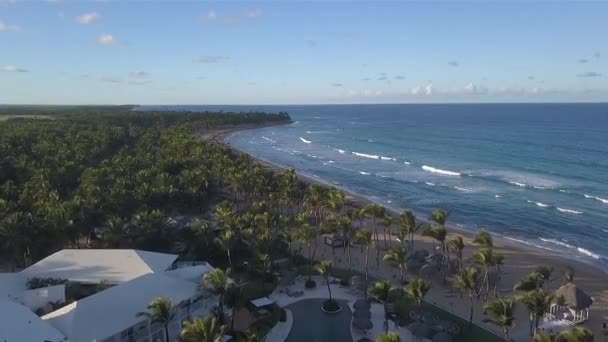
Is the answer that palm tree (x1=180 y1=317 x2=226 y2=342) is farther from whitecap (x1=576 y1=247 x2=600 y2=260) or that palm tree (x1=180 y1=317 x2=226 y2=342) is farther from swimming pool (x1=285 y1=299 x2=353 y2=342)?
whitecap (x1=576 y1=247 x2=600 y2=260)

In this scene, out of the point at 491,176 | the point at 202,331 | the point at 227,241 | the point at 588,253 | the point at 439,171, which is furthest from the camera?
the point at 439,171

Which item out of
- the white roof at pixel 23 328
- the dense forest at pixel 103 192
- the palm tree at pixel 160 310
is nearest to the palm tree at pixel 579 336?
the palm tree at pixel 160 310

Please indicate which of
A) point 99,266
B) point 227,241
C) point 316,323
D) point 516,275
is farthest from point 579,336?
point 99,266

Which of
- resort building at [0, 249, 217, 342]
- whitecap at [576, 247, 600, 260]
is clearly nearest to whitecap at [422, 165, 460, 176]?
whitecap at [576, 247, 600, 260]

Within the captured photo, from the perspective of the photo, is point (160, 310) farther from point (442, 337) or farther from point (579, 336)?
point (579, 336)

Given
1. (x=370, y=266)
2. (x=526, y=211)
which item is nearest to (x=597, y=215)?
(x=526, y=211)

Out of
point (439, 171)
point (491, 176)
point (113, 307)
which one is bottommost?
point (439, 171)
